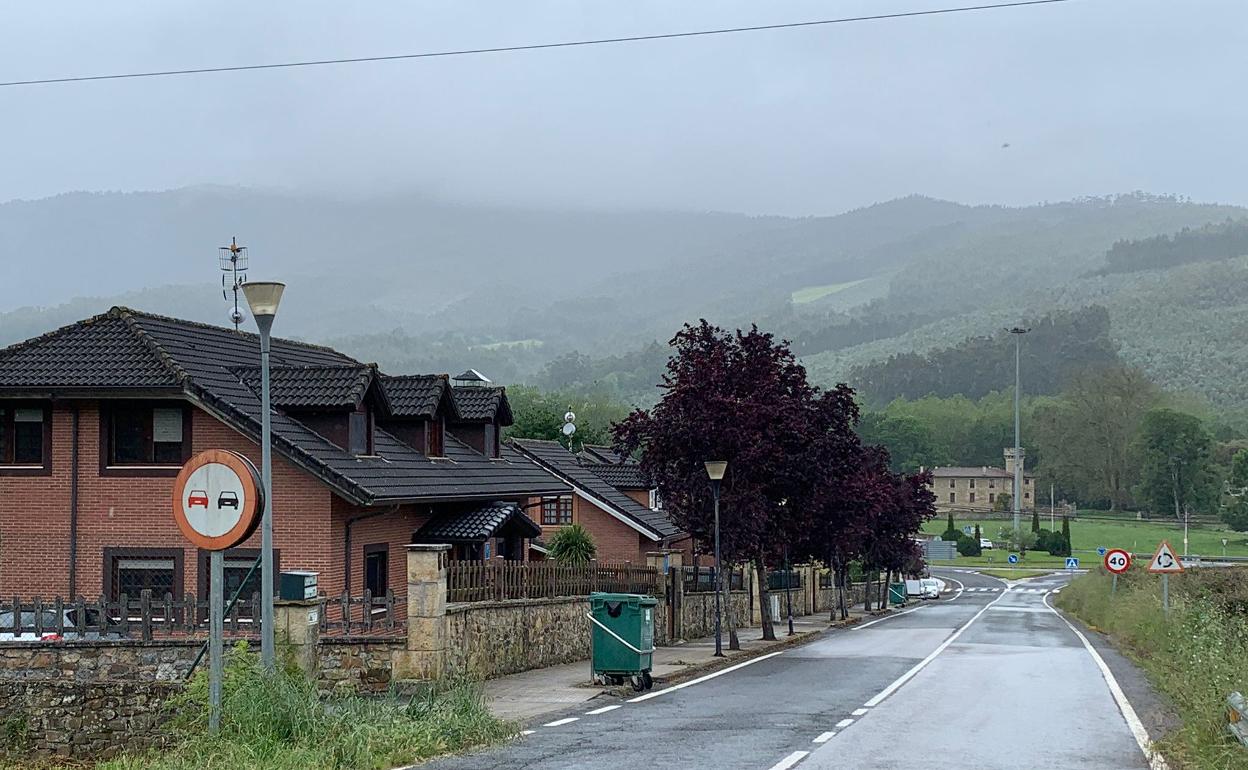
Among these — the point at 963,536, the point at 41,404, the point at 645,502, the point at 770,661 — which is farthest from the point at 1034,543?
the point at 41,404

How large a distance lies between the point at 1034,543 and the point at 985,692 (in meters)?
113

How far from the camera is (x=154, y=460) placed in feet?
88.0

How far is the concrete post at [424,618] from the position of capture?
2078 cm

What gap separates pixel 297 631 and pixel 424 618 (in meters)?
2.41

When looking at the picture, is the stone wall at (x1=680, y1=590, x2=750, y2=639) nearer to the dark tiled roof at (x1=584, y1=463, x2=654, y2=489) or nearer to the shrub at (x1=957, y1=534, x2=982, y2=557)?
the dark tiled roof at (x1=584, y1=463, x2=654, y2=489)

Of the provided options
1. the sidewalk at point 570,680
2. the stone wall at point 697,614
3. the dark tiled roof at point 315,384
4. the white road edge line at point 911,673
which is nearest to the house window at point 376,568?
the dark tiled roof at point 315,384

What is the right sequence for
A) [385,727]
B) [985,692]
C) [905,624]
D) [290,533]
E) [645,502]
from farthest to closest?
[645,502] < [905,624] < [290,533] < [985,692] < [385,727]

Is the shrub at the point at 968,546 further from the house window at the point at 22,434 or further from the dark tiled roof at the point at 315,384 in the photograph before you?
the house window at the point at 22,434

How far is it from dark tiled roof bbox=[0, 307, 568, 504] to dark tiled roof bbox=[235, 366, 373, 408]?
219mm

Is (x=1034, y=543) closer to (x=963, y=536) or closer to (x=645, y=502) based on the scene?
(x=963, y=536)

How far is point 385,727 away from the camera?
47.0ft

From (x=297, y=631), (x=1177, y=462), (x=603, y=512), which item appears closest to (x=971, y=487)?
(x=1177, y=462)

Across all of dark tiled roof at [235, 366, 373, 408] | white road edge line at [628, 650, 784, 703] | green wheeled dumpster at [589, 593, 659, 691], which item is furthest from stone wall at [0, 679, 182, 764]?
dark tiled roof at [235, 366, 373, 408]

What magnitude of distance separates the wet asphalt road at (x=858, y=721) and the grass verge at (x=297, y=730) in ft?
1.59
